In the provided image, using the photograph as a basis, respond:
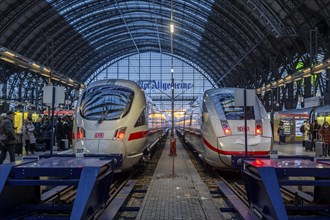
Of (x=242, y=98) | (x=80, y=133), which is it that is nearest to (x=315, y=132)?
(x=242, y=98)

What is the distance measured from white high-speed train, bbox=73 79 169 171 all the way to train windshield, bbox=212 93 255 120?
8.23ft

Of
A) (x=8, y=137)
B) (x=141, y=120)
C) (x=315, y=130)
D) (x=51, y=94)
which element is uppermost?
(x=51, y=94)

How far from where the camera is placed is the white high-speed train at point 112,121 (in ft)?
40.1

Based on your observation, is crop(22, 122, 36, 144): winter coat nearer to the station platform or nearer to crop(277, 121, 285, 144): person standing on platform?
the station platform

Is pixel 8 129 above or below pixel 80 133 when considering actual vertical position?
above

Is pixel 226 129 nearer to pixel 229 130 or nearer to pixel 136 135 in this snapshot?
pixel 229 130

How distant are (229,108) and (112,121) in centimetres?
385

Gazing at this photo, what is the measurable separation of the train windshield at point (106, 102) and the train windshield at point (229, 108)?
2.84 metres

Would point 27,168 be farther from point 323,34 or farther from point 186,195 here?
point 323,34

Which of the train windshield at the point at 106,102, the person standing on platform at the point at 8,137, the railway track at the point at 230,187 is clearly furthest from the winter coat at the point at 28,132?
the railway track at the point at 230,187

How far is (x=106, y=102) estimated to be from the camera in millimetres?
13188

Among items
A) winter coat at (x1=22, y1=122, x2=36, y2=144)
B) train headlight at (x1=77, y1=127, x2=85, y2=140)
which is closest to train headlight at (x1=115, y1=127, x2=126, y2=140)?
train headlight at (x1=77, y1=127, x2=85, y2=140)

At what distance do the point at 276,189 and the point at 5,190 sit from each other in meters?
4.32

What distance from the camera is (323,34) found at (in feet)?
118
